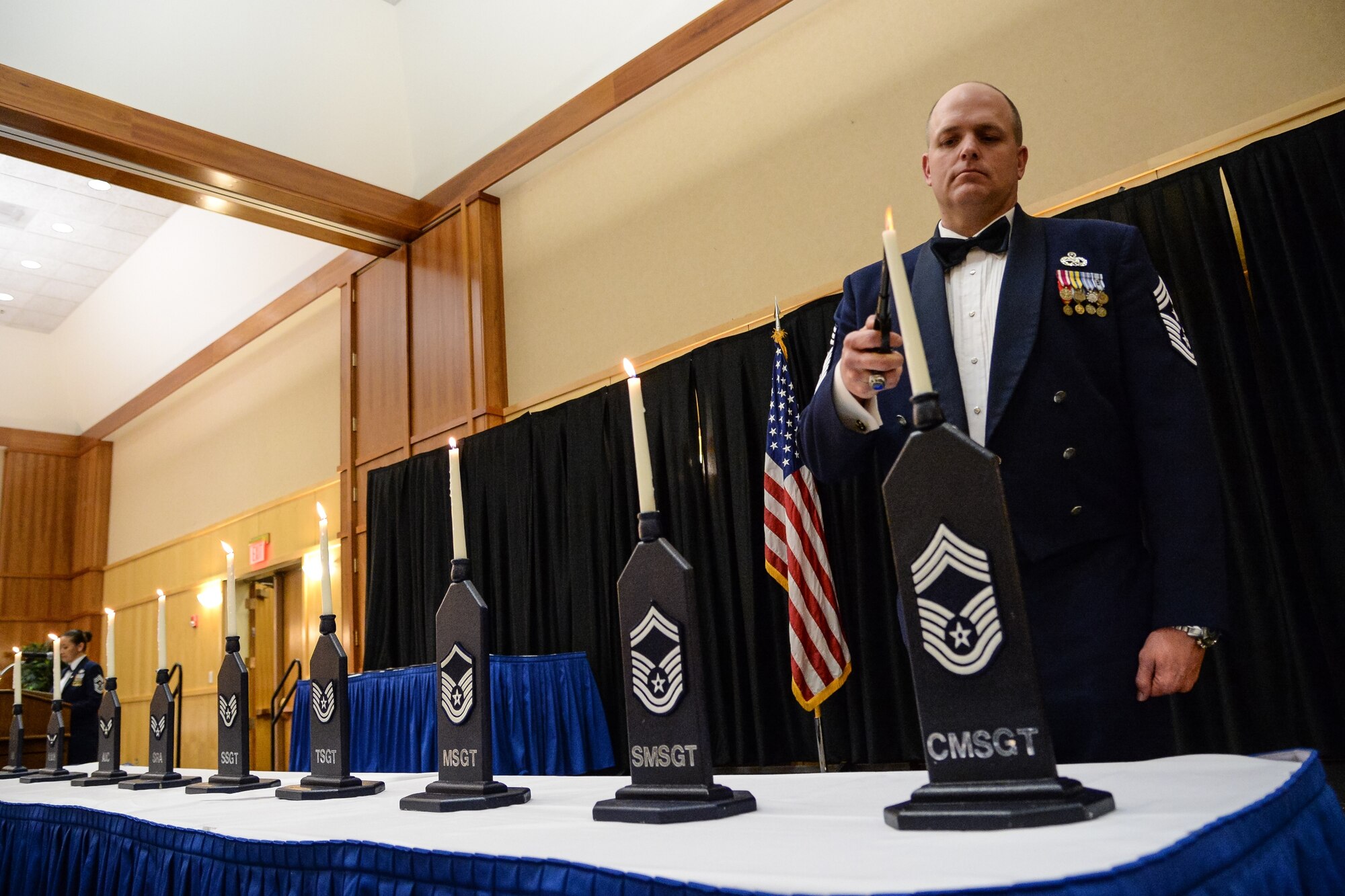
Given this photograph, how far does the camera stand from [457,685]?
121 centimetres

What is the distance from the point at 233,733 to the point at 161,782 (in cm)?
35

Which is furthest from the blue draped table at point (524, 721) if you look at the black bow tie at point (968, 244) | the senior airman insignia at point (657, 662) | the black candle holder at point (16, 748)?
the senior airman insignia at point (657, 662)

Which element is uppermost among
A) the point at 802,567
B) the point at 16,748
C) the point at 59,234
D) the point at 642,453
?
the point at 59,234

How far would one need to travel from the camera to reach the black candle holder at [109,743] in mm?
2365

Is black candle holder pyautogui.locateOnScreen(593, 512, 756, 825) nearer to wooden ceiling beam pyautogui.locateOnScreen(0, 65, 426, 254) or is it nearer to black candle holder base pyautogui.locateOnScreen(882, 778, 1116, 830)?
black candle holder base pyautogui.locateOnScreen(882, 778, 1116, 830)

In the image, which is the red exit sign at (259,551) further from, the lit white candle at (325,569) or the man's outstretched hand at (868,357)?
the man's outstretched hand at (868,357)

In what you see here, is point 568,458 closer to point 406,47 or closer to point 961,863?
point 406,47

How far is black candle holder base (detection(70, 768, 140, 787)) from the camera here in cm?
230

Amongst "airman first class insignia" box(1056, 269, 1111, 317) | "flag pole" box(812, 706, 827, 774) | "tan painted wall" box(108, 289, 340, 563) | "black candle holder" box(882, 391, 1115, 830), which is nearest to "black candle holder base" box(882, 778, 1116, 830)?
"black candle holder" box(882, 391, 1115, 830)

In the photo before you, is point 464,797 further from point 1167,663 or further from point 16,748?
point 16,748

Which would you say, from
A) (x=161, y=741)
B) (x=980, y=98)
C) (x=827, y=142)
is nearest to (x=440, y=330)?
(x=827, y=142)

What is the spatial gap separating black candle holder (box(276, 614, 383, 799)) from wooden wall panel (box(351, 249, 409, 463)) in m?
5.19

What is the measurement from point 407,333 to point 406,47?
1878mm

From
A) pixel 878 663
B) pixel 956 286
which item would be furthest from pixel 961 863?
pixel 878 663
